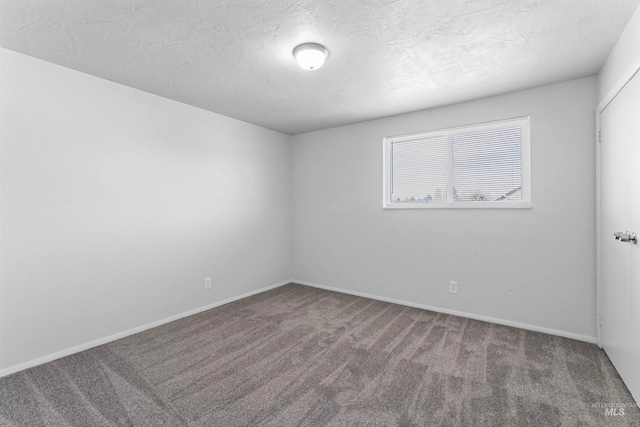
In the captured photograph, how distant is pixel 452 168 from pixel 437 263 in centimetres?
113

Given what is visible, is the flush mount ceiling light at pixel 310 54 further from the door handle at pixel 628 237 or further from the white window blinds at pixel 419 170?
the door handle at pixel 628 237

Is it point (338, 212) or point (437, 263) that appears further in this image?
point (338, 212)

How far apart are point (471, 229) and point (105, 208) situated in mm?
3697

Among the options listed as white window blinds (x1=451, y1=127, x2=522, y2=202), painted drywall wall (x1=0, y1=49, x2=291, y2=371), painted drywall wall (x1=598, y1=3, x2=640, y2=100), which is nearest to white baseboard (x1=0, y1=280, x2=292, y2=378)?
painted drywall wall (x1=0, y1=49, x2=291, y2=371)

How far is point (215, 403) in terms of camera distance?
6.02ft

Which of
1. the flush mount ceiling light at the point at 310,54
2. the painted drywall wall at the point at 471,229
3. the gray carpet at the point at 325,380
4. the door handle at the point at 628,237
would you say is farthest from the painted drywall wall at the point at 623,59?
the gray carpet at the point at 325,380

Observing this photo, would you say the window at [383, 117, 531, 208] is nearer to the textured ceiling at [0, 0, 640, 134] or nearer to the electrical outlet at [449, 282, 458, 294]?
the textured ceiling at [0, 0, 640, 134]

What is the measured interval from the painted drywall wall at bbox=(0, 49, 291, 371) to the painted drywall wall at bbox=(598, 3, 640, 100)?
371cm

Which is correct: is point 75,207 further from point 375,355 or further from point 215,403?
point 375,355

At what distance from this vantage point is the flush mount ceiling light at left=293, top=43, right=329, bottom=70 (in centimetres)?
210

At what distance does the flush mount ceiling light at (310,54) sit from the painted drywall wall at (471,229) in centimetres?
185

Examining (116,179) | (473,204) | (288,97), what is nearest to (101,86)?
(116,179)

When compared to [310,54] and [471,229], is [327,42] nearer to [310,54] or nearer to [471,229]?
[310,54]

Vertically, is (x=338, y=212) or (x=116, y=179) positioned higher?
(x=116, y=179)
